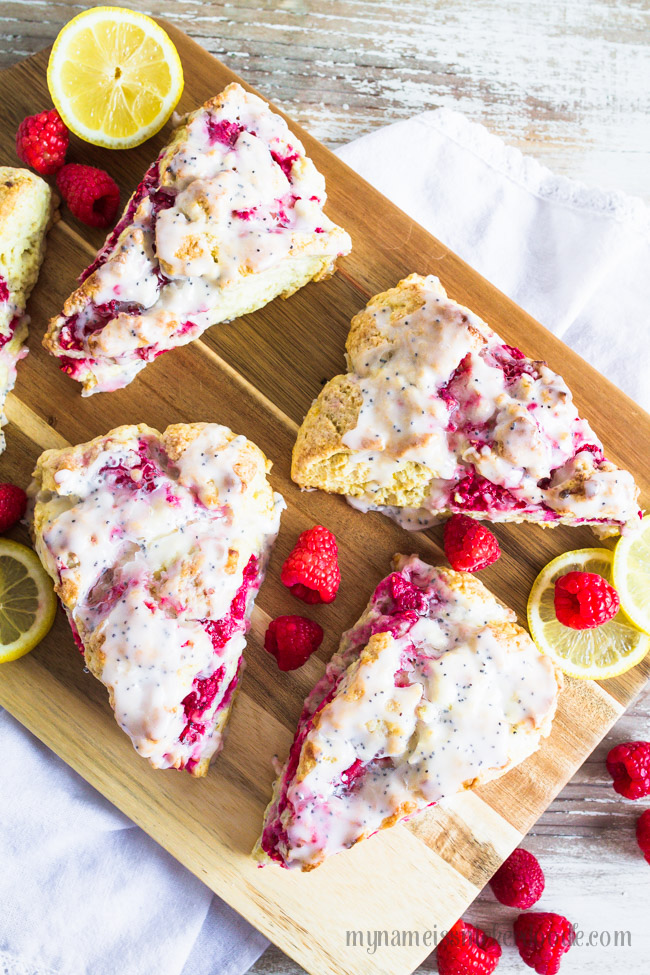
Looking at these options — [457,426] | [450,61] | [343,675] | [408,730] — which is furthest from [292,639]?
[450,61]

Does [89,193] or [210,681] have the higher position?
[89,193]

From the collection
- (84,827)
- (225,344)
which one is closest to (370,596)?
(225,344)

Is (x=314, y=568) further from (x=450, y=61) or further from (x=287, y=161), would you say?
(x=450, y=61)

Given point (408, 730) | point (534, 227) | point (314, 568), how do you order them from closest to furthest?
point (408, 730), point (314, 568), point (534, 227)

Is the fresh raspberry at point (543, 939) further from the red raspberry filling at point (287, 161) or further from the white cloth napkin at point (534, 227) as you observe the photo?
the red raspberry filling at point (287, 161)

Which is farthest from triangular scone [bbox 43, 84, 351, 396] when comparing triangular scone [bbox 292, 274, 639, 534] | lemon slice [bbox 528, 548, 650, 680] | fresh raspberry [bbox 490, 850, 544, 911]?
fresh raspberry [bbox 490, 850, 544, 911]

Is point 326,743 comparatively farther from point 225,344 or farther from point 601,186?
point 601,186
